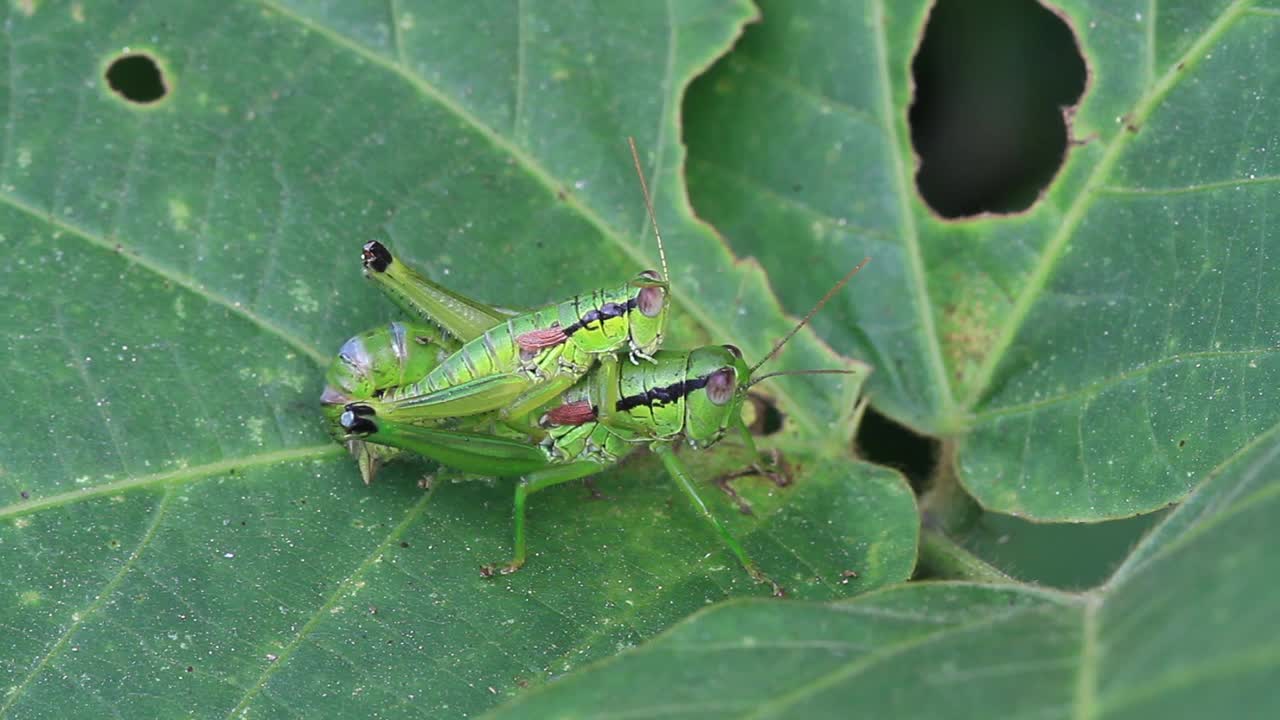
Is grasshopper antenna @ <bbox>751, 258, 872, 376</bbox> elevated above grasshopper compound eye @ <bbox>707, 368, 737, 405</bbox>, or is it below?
above

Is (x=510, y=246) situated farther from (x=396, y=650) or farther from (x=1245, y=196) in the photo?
(x=1245, y=196)

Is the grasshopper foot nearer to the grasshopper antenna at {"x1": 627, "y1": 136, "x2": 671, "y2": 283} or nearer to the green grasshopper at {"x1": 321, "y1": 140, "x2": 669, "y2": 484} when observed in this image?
the green grasshopper at {"x1": 321, "y1": 140, "x2": 669, "y2": 484}

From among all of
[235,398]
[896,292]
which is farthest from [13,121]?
[896,292]

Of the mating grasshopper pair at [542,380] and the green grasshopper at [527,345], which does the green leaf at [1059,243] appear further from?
the green grasshopper at [527,345]

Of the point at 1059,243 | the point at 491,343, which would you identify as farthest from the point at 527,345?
the point at 1059,243

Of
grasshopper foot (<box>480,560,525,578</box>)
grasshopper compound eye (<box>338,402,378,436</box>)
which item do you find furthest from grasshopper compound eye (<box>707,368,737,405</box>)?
grasshopper compound eye (<box>338,402,378,436</box>)

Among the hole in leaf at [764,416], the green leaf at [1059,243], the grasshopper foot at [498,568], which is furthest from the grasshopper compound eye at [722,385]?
the grasshopper foot at [498,568]

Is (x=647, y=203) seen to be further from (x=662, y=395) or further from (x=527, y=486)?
(x=527, y=486)
